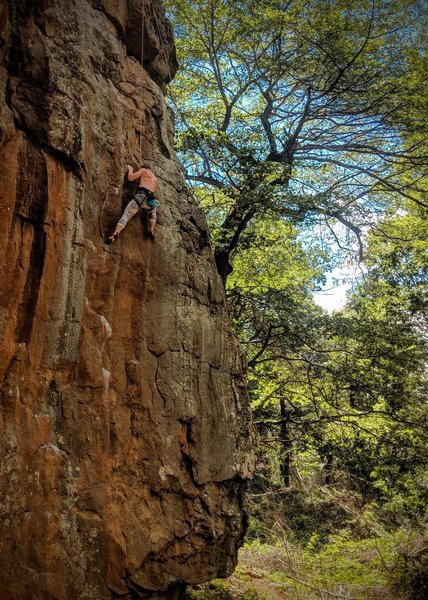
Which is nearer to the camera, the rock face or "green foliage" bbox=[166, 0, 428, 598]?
the rock face

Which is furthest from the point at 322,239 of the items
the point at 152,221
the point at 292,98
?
the point at 152,221

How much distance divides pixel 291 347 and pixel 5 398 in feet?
26.5

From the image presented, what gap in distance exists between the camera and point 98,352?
17.6 feet

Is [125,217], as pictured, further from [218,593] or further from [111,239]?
[218,593]

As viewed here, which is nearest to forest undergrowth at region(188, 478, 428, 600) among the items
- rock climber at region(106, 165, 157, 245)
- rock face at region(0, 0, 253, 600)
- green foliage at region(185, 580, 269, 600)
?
green foliage at region(185, 580, 269, 600)

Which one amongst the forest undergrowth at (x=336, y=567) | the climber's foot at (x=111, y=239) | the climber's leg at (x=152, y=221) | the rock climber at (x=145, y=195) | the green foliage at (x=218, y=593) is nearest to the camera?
the climber's foot at (x=111, y=239)

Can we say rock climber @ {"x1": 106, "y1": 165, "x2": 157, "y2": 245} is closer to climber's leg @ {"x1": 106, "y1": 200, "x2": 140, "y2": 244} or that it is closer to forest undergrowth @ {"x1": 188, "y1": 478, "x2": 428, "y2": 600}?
climber's leg @ {"x1": 106, "y1": 200, "x2": 140, "y2": 244}

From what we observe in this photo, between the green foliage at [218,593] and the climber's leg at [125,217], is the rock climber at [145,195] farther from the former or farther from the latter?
the green foliage at [218,593]

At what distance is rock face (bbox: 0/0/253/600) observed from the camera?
4609 mm

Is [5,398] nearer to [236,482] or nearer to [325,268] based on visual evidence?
[236,482]

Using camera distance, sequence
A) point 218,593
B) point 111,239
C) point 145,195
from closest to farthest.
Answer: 1. point 111,239
2. point 145,195
3. point 218,593

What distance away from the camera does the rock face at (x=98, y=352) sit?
461 cm

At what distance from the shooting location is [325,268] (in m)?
13.8

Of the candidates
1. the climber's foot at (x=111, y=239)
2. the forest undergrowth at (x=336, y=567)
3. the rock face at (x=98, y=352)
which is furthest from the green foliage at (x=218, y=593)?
the climber's foot at (x=111, y=239)
